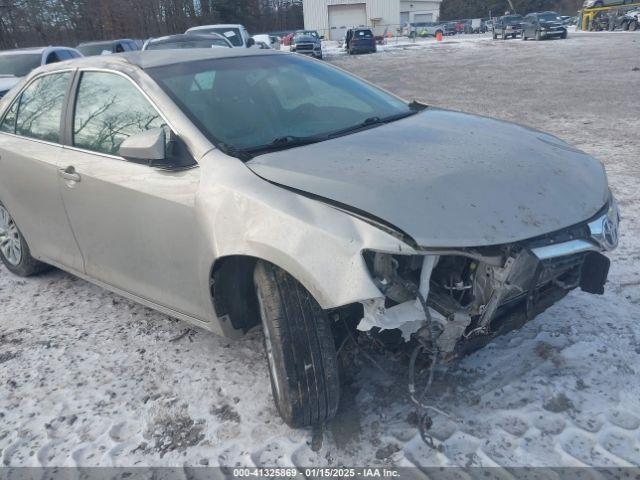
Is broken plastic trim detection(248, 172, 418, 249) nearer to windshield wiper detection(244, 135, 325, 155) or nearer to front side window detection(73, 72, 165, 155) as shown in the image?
windshield wiper detection(244, 135, 325, 155)

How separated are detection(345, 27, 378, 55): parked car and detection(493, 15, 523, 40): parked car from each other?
1085 cm

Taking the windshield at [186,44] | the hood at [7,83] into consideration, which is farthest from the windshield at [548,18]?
the hood at [7,83]

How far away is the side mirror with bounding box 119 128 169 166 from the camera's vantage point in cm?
261

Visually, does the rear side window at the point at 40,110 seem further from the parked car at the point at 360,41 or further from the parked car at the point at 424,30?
the parked car at the point at 424,30

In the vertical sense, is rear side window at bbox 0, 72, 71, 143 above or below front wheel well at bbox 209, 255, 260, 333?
above

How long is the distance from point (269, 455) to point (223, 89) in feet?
6.50

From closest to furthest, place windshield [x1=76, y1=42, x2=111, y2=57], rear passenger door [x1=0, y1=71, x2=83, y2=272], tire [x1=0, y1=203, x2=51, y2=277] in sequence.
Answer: rear passenger door [x1=0, y1=71, x2=83, y2=272] → tire [x1=0, y1=203, x2=51, y2=277] → windshield [x1=76, y1=42, x2=111, y2=57]

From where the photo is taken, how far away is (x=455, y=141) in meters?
2.83

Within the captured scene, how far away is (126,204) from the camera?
293 cm

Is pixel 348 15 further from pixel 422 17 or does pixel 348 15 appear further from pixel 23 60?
pixel 23 60

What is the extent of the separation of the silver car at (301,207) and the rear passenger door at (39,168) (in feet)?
0.07

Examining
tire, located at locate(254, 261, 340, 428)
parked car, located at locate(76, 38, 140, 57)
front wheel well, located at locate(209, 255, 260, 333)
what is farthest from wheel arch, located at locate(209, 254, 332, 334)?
parked car, located at locate(76, 38, 140, 57)

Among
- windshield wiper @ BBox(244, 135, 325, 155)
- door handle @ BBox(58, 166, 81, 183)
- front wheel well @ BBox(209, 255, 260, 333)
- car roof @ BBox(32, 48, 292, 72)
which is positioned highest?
car roof @ BBox(32, 48, 292, 72)

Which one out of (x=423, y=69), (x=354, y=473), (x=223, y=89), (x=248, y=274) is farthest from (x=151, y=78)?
(x=423, y=69)
